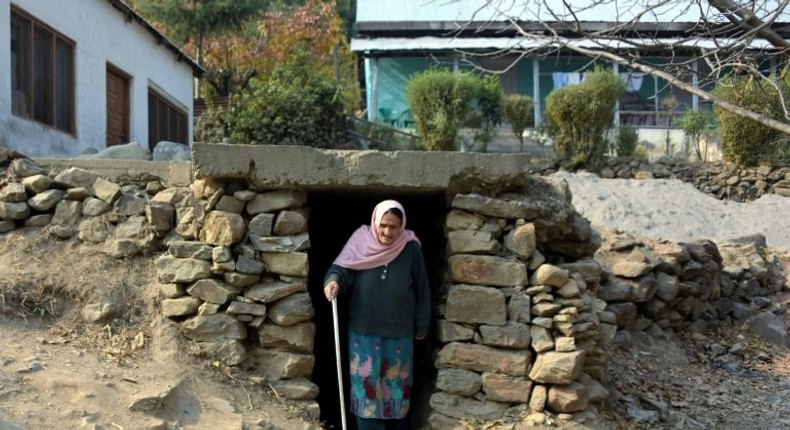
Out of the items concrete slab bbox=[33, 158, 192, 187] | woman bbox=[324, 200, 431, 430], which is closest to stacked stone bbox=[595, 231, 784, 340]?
woman bbox=[324, 200, 431, 430]

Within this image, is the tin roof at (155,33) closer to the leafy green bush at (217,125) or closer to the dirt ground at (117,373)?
the leafy green bush at (217,125)

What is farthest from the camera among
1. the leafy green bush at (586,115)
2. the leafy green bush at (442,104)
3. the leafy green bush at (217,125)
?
the leafy green bush at (442,104)

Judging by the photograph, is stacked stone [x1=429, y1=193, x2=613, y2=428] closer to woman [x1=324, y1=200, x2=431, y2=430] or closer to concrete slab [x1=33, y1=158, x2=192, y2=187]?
woman [x1=324, y1=200, x2=431, y2=430]

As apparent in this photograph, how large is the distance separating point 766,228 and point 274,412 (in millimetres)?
9551

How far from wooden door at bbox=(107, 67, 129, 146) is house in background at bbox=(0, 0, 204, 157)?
15mm

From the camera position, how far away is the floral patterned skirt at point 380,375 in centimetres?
478

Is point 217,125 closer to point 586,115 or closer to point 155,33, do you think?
point 155,33

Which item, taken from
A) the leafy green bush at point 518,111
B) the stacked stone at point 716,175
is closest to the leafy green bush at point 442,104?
the leafy green bush at point 518,111

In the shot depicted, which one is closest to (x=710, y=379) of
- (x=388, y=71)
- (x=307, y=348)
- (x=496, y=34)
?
(x=307, y=348)

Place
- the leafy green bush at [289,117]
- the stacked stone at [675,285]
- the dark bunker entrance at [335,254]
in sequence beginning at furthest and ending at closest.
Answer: the leafy green bush at [289,117] < the stacked stone at [675,285] < the dark bunker entrance at [335,254]

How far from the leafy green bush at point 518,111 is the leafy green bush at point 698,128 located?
2.96 m

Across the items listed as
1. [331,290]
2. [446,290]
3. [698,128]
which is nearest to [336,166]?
[331,290]

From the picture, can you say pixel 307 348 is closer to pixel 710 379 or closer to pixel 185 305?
pixel 185 305

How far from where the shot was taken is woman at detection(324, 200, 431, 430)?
15.6 ft
